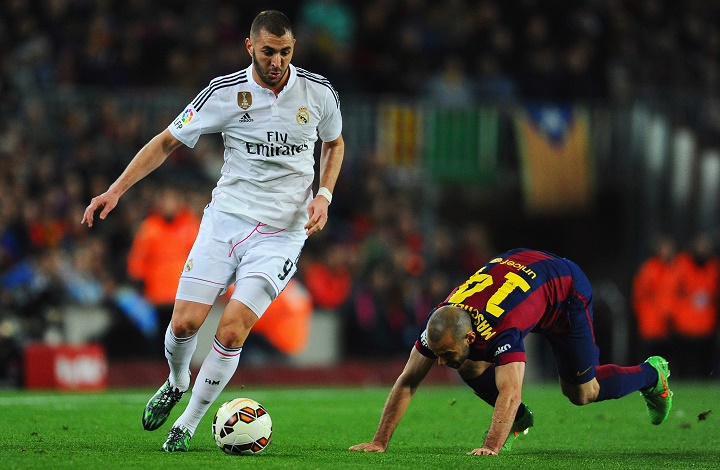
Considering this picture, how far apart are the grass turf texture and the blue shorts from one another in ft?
1.72

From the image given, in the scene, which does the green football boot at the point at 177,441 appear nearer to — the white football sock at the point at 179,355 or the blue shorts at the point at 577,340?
the white football sock at the point at 179,355

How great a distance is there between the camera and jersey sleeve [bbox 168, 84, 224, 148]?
24.5ft

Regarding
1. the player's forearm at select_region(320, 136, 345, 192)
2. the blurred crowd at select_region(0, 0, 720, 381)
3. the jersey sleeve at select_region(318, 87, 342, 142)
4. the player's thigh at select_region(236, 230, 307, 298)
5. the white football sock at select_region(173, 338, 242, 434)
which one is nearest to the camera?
the white football sock at select_region(173, 338, 242, 434)

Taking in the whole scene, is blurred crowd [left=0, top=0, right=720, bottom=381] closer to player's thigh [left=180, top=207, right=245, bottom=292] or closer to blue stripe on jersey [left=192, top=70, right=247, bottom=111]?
player's thigh [left=180, top=207, right=245, bottom=292]

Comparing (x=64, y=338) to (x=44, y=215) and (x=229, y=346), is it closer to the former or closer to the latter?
(x=44, y=215)

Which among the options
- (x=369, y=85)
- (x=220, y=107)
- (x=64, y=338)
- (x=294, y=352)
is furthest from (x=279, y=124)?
(x=369, y=85)

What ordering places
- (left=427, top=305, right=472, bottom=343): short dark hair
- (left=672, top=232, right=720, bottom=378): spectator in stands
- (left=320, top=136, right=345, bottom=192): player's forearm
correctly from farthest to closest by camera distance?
(left=672, top=232, right=720, bottom=378): spectator in stands < (left=320, top=136, right=345, bottom=192): player's forearm < (left=427, top=305, right=472, bottom=343): short dark hair

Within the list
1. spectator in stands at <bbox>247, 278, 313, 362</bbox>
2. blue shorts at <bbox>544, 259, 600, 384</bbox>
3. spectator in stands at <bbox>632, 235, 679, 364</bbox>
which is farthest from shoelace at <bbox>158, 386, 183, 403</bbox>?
spectator in stands at <bbox>632, 235, 679, 364</bbox>

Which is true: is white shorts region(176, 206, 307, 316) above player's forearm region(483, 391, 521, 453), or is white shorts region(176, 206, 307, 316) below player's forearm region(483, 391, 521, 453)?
above

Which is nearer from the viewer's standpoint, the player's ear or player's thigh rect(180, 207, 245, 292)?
the player's ear

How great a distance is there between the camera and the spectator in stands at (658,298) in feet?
57.9

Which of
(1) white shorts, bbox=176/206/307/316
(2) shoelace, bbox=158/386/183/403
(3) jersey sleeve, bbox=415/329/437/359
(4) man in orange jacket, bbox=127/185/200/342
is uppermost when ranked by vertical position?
(1) white shorts, bbox=176/206/307/316

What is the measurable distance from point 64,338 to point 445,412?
17.2 ft

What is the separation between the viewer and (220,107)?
294 inches
